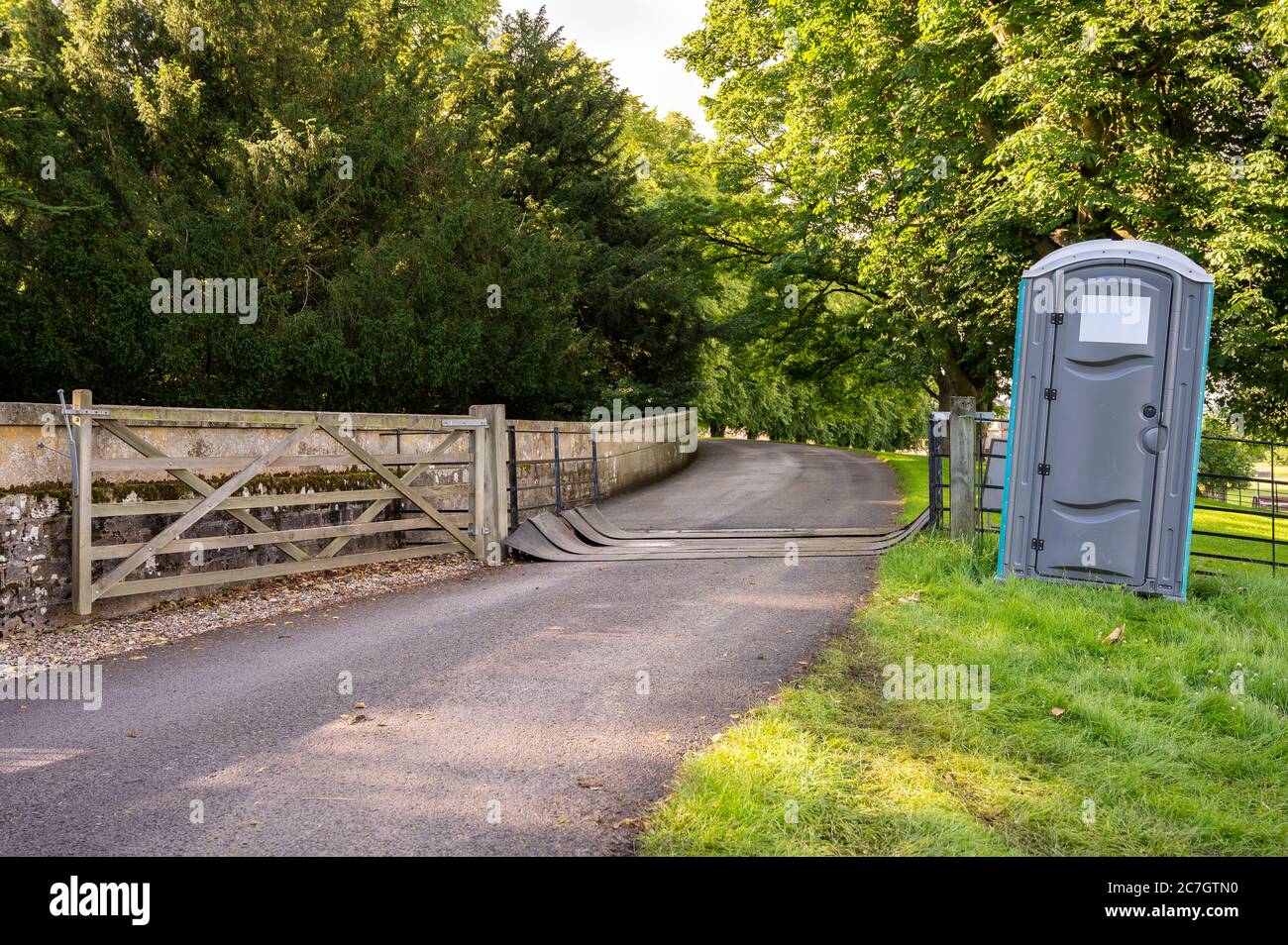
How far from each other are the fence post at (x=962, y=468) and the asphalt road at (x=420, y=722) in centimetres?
160

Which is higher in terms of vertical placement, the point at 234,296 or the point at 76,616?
the point at 234,296

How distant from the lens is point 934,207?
54.6 ft

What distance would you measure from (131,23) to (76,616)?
10689 millimetres

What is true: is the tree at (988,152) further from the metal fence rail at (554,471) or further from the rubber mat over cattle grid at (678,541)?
the metal fence rail at (554,471)

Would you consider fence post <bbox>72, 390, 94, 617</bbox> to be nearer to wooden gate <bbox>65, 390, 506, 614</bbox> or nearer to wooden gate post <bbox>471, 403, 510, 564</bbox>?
wooden gate <bbox>65, 390, 506, 614</bbox>

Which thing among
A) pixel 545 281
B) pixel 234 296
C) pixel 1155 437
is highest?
pixel 545 281

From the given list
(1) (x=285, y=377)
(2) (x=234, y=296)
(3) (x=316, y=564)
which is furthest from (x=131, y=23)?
(3) (x=316, y=564)

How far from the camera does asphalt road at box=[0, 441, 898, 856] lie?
3.27m

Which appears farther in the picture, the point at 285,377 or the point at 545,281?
the point at 545,281

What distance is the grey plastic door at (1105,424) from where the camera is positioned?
6.59 metres

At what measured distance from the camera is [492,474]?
9.86 m
